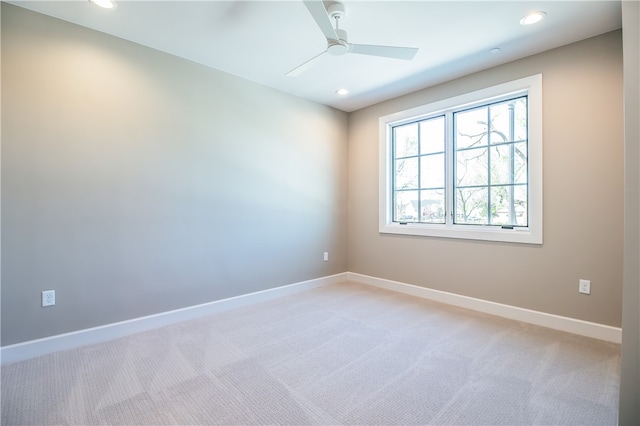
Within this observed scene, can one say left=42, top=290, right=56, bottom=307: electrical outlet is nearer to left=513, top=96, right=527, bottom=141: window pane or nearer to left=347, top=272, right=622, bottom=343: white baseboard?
left=347, top=272, right=622, bottom=343: white baseboard

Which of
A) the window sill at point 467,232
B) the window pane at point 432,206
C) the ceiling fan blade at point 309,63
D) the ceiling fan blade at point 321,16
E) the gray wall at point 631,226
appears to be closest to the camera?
the gray wall at point 631,226

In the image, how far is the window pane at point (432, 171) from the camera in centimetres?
361

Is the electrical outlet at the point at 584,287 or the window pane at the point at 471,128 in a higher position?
the window pane at the point at 471,128

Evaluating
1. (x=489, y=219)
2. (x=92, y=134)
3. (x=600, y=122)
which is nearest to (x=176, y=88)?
(x=92, y=134)

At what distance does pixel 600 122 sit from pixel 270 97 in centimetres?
326

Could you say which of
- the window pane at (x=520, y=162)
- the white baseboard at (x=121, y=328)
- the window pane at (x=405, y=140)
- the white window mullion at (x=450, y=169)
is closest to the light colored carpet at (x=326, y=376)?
the white baseboard at (x=121, y=328)

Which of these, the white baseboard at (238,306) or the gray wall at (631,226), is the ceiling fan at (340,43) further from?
the white baseboard at (238,306)

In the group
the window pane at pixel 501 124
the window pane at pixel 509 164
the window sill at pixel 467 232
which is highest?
the window pane at pixel 501 124

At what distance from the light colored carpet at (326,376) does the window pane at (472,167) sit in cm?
151

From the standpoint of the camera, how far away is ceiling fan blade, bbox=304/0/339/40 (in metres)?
1.69

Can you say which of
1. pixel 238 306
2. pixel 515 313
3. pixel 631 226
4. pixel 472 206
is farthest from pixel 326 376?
pixel 472 206

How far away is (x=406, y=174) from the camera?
400 cm

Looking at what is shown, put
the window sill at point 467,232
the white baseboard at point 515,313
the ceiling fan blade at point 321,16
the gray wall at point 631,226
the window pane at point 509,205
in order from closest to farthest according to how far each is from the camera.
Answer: the gray wall at point 631,226 < the ceiling fan blade at point 321,16 < the white baseboard at point 515,313 < the window sill at point 467,232 < the window pane at point 509,205

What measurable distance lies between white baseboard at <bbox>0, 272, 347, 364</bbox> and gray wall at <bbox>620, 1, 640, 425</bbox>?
119 inches
